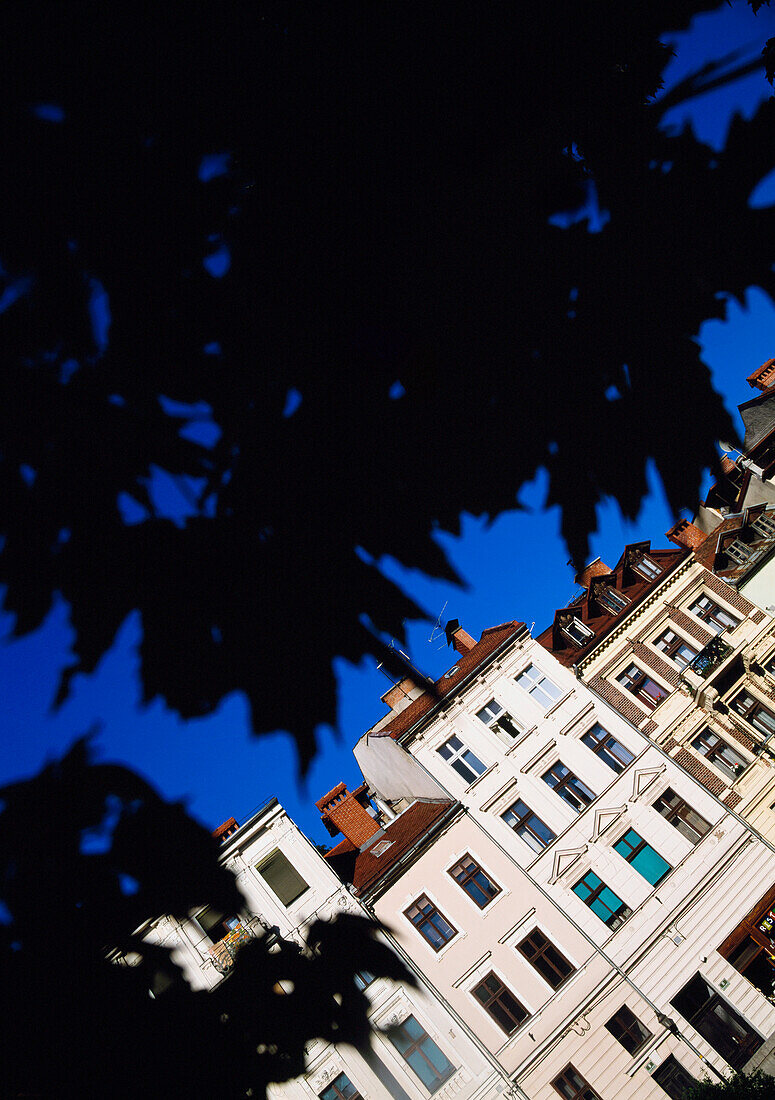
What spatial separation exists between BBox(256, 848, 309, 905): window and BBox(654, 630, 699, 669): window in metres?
15.1

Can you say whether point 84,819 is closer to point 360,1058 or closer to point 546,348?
point 546,348

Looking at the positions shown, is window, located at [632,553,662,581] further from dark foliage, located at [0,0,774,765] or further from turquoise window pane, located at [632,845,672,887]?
dark foliage, located at [0,0,774,765]

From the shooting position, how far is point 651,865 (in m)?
16.9

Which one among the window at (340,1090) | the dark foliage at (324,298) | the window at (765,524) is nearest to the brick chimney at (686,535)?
the window at (765,524)

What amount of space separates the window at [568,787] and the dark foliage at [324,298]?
17.4 m

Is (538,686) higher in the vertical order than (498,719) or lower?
lower

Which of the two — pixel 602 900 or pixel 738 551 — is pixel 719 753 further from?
pixel 738 551

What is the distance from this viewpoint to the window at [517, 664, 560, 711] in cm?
1992

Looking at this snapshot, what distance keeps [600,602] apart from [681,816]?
829cm

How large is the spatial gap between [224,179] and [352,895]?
60.2 feet

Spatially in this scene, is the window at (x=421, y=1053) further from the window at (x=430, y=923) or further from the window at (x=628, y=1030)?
the window at (x=628, y=1030)

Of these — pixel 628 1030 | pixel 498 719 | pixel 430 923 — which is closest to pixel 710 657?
pixel 498 719

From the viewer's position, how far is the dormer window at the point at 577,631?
22.0 meters

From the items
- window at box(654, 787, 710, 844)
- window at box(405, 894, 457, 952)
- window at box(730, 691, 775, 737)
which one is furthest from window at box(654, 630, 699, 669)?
window at box(405, 894, 457, 952)
